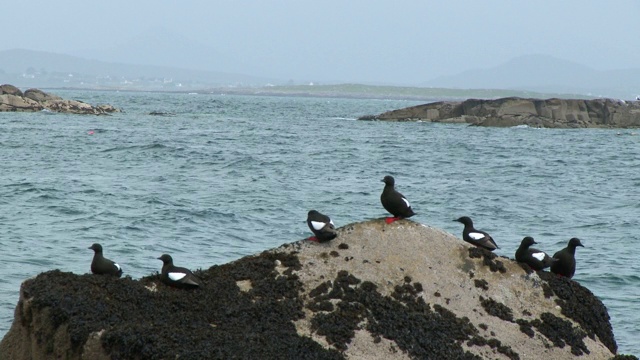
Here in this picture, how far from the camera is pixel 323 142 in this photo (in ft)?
168

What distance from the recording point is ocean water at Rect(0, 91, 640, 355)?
17.6m

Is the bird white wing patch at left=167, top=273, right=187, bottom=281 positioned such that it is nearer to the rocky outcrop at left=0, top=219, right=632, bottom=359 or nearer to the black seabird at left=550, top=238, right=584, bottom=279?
the rocky outcrop at left=0, top=219, right=632, bottom=359

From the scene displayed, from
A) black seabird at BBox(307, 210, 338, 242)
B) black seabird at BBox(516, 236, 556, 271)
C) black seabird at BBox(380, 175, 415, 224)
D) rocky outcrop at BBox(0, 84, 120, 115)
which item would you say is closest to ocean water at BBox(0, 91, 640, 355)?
black seabird at BBox(516, 236, 556, 271)

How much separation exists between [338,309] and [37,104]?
6797cm

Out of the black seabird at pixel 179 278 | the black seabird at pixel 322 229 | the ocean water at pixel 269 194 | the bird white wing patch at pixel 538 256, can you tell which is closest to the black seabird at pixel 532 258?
the bird white wing patch at pixel 538 256

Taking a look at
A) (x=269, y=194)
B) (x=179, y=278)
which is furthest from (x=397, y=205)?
(x=269, y=194)

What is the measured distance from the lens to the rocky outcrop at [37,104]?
70188 mm

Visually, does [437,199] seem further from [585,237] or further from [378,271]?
[378,271]

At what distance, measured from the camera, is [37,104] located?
236 ft

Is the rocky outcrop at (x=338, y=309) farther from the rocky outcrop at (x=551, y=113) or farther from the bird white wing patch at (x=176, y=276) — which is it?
the rocky outcrop at (x=551, y=113)

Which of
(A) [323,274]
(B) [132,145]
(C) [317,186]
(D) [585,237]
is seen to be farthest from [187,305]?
(B) [132,145]

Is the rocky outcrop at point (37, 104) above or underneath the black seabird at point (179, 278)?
underneath

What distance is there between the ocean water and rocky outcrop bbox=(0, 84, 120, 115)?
50.1 ft

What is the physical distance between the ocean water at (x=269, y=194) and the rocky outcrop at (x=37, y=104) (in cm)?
1528
